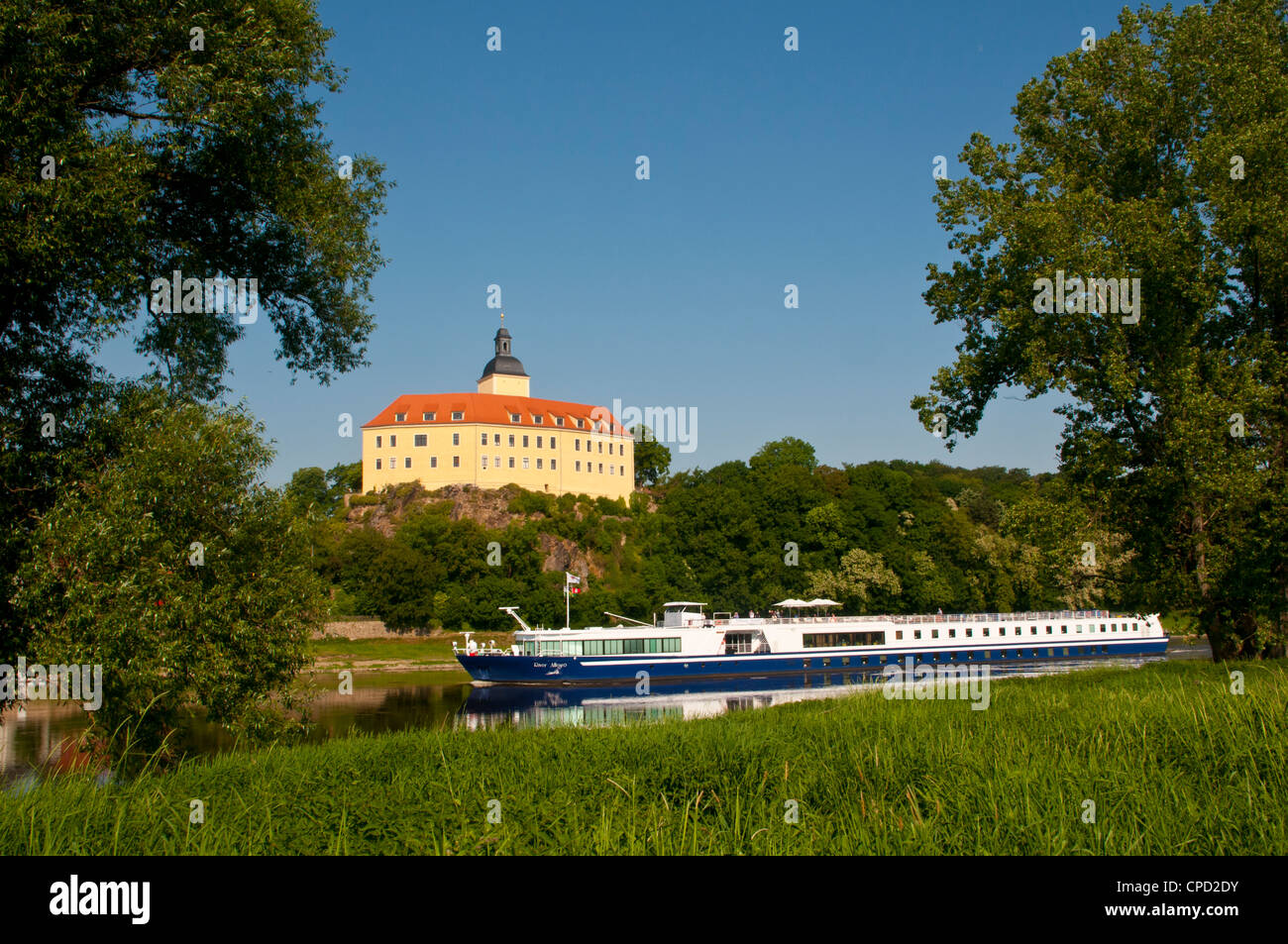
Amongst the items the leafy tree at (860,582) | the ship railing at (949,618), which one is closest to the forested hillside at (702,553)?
the leafy tree at (860,582)

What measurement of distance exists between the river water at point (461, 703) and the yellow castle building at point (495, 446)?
Result: 168 feet

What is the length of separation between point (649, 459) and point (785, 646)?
76.8 m

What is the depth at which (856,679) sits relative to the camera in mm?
53469

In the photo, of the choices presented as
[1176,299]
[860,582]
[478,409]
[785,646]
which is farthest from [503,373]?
[1176,299]

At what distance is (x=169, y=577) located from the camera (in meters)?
13.2

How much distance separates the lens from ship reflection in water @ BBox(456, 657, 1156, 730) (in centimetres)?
3856

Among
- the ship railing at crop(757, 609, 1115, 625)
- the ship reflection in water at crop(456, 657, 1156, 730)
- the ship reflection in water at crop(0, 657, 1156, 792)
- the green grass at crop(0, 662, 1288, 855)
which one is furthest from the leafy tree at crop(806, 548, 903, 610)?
the green grass at crop(0, 662, 1288, 855)

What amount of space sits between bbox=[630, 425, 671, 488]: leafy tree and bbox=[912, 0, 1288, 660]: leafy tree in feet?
345

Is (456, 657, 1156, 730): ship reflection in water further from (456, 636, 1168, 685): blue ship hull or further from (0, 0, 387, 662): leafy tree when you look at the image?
(0, 0, 387, 662): leafy tree

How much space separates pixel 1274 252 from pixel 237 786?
74.2 ft

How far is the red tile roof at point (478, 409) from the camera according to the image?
113500 mm

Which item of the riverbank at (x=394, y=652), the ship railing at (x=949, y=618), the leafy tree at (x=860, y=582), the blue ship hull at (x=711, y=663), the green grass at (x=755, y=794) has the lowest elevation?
the riverbank at (x=394, y=652)

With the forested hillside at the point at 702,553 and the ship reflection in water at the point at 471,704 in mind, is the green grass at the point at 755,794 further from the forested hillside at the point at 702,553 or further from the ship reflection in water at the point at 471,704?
the forested hillside at the point at 702,553

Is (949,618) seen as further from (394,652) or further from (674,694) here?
(394,652)
